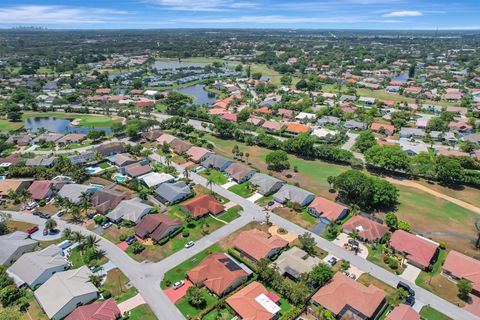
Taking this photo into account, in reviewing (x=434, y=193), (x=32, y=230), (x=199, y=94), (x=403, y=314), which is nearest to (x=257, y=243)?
(x=403, y=314)

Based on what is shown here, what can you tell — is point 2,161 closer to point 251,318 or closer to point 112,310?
point 112,310

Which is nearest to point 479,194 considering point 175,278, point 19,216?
point 175,278

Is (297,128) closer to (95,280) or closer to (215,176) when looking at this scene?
(215,176)

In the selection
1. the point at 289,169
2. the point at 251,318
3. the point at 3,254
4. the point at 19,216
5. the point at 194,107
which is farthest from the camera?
the point at 194,107

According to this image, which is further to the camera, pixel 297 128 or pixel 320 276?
pixel 297 128

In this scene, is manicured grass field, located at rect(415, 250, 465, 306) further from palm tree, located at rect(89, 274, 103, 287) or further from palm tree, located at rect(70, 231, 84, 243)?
palm tree, located at rect(70, 231, 84, 243)

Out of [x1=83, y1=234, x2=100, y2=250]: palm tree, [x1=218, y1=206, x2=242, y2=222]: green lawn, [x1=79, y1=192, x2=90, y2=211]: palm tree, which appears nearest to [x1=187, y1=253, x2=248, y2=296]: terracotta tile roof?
[x1=218, y1=206, x2=242, y2=222]: green lawn
